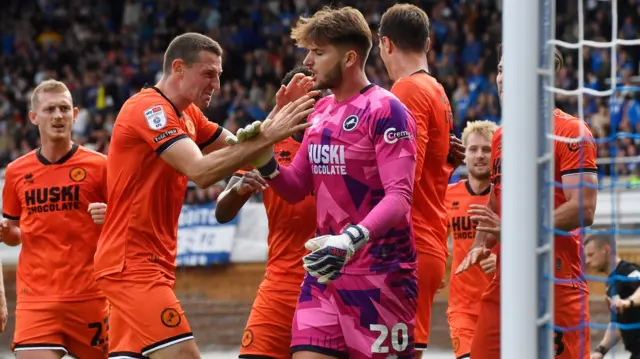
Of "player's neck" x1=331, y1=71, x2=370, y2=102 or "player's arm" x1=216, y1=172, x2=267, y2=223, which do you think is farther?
"player's arm" x1=216, y1=172, x2=267, y2=223

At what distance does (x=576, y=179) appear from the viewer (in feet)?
20.7

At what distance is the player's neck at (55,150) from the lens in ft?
27.9

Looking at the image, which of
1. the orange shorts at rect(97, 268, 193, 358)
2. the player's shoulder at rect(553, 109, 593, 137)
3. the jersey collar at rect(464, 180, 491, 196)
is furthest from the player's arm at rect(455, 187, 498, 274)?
the jersey collar at rect(464, 180, 491, 196)

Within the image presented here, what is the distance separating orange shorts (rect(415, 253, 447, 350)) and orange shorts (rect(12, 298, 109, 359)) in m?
2.60

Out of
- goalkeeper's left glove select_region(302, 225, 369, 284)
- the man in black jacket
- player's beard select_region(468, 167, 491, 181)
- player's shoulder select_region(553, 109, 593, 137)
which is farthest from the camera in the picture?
the man in black jacket

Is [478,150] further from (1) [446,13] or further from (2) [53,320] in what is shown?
(1) [446,13]

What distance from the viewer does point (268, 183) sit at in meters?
6.18

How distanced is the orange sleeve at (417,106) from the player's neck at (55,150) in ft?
9.74

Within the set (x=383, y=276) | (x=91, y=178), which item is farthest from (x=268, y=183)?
(x=91, y=178)

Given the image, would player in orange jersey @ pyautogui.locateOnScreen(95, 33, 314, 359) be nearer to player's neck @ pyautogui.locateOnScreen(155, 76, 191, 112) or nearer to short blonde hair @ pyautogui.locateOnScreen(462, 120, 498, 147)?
player's neck @ pyautogui.locateOnScreen(155, 76, 191, 112)

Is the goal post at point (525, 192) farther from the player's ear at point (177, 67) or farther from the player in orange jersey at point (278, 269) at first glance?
the player's ear at point (177, 67)

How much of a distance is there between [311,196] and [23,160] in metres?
2.68

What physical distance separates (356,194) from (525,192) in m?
1.27

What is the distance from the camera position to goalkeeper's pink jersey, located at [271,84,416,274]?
5676mm
